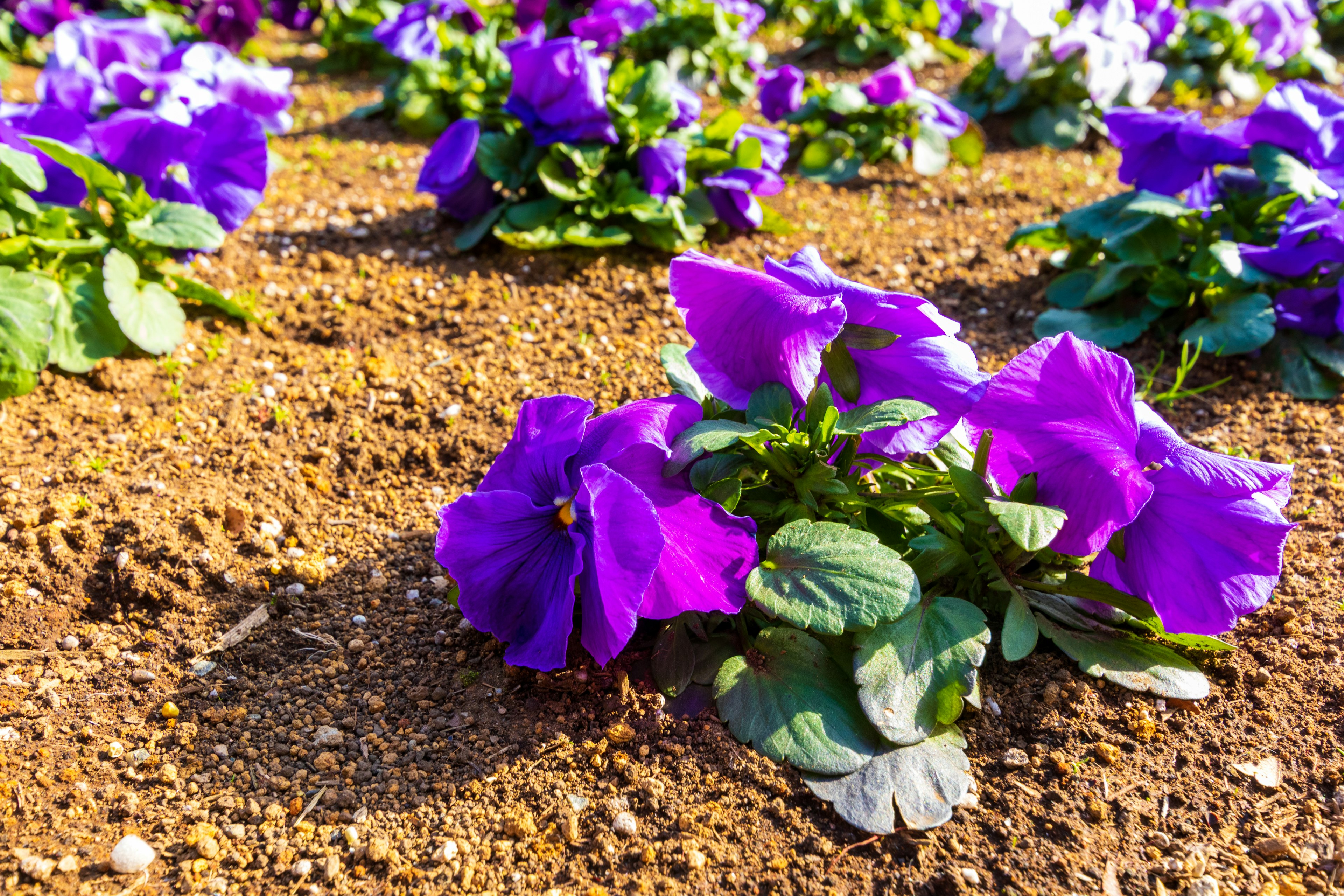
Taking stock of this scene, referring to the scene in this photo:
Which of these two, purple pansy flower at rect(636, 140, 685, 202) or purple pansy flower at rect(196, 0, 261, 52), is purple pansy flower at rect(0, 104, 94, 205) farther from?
purple pansy flower at rect(196, 0, 261, 52)

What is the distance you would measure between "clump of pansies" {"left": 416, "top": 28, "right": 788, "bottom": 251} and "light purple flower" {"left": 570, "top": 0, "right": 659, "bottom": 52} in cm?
A: 127

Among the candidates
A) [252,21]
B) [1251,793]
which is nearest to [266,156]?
[1251,793]

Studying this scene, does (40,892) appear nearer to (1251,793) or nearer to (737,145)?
(1251,793)

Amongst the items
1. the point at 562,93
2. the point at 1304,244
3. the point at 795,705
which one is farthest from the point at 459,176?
the point at 1304,244

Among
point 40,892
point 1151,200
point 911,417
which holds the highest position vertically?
point 911,417

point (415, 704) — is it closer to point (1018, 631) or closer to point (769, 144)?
point (1018, 631)

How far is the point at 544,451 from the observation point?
171 cm

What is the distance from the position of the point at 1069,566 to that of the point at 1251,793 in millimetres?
467

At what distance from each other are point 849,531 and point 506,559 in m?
0.60

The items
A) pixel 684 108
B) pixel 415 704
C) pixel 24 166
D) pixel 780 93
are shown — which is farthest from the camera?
pixel 780 93

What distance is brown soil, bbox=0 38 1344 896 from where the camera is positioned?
152cm

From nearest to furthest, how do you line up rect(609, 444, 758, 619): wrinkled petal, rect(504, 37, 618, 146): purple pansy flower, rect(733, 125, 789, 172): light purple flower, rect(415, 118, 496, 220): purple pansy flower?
1. rect(609, 444, 758, 619): wrinkled petal
2. rect(504, 37, 618, 146): purple pansy flower
3. rect(415, 118, 496, 220): purple pansy flower
4. rect(733, 125, 789, 172): light purple flower

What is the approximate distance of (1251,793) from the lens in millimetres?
1609

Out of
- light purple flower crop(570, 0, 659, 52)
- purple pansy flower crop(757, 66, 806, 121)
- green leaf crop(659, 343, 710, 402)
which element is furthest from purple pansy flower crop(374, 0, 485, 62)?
green leaf crop(659, 343, 710, 402)
